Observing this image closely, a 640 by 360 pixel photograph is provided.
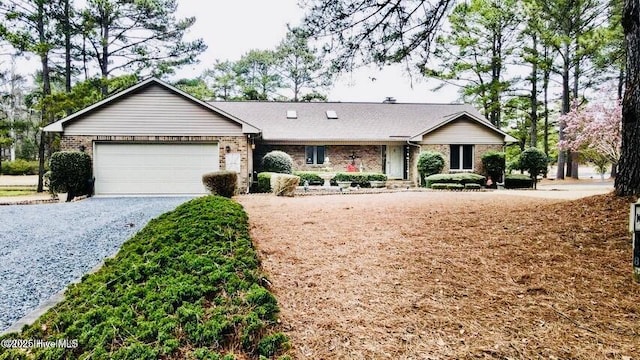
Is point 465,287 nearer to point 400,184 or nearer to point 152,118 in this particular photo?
point 152,118

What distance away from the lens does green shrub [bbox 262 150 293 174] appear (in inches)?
626

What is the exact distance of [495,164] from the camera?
704 inches

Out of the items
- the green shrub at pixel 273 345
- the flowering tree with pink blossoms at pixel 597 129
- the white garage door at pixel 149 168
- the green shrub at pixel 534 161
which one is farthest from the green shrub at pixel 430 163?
the green shrub at pixel 273 345

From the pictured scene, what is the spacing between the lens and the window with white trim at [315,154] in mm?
19297

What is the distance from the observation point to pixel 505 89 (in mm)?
25797

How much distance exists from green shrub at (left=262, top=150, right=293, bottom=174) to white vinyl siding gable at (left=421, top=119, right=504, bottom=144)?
23.6 feet

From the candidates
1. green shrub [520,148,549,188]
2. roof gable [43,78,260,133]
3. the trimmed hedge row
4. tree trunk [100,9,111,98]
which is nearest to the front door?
the trimmed hedge row

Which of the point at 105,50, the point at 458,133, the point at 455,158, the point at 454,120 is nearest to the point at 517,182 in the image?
the point at 455,158

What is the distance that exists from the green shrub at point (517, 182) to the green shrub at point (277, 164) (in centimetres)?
1074

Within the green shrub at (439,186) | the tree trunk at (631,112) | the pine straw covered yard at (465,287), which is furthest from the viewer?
the green shrub at (439,186)

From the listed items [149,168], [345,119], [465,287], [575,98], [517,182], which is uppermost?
[575,98]

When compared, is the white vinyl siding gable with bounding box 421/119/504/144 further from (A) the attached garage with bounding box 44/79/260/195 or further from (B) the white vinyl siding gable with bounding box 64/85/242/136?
(B) the white vinyl siding gable with bounding box 64/85/242/136

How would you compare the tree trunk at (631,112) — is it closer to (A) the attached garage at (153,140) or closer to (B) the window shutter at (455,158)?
(A) the attached garage at (153,140)

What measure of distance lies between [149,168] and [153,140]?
1056mm
